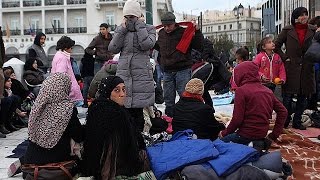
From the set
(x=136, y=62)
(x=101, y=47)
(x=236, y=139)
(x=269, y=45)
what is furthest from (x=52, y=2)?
(x=236, y=139)

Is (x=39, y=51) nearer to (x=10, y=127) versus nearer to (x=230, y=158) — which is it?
(x=10, y=127)

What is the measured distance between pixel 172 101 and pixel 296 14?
7.91ft

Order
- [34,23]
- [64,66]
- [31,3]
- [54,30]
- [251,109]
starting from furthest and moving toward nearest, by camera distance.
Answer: [31,3]
[34,23]
[54,30]
[64,66]
[251,109]

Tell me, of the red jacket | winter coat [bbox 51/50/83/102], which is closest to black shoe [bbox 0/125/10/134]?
winter coat [bbox 51/50/83/102]

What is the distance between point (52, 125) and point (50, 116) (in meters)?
0.09

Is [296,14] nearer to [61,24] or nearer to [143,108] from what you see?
[143,108]

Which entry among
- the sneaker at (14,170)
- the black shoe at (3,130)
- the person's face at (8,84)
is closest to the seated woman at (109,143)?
the sneaker at (14,170)

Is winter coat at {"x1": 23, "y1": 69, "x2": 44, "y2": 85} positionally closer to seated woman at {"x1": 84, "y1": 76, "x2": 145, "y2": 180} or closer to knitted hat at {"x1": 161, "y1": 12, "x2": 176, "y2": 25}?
knitted hat at {"x1": 161, "y1": 12, "x2": 176, "y2": 25}

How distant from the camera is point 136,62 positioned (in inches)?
263

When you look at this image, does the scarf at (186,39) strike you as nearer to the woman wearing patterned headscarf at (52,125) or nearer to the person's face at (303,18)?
the person's face at (303,18)

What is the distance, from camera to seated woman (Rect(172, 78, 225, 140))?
5.75 meters

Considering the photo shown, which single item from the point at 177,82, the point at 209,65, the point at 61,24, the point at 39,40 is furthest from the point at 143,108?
the point at 61,24

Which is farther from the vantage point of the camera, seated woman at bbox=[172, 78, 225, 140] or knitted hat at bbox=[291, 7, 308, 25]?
knitted hat at bbox=[291, 7, 308, 25]

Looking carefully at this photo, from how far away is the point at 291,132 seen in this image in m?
7.53
